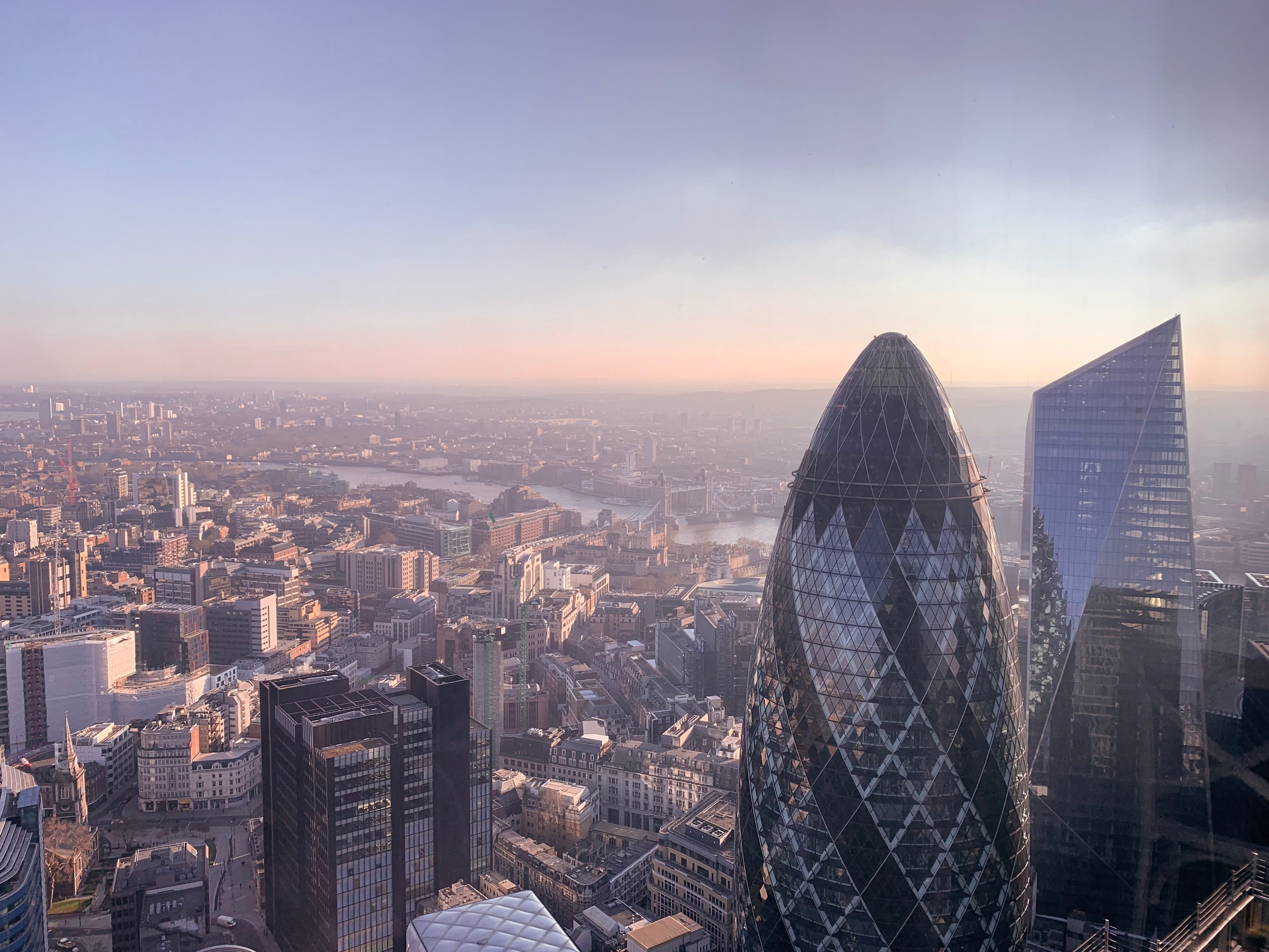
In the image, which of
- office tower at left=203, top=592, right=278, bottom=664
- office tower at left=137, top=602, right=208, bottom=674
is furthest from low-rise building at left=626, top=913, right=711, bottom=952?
office tower at left=203, top=592, right=278, bottom=664

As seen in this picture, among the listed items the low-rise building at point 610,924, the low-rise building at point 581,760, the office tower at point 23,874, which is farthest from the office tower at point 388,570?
the office tower at point 23,874

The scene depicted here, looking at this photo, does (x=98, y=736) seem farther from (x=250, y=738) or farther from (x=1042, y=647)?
(x=1042, y=647)

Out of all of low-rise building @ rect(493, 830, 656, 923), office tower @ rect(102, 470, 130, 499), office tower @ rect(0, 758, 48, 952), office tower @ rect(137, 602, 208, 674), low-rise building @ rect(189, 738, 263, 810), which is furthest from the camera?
office tower @ rect(102, 470, 130, 499)

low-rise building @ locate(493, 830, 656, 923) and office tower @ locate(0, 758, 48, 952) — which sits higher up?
office tower @ locate(0, 758, 48, 952)

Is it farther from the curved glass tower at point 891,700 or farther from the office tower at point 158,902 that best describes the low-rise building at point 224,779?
the curved glass tower at point 891,700

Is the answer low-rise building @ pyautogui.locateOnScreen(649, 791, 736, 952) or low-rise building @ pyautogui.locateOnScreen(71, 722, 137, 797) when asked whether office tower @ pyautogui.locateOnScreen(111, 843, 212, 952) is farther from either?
low-rise building @ pyautogui.locateOnScreen(649, 791, 736, 952)

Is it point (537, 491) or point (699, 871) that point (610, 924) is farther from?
point (537, 491)
